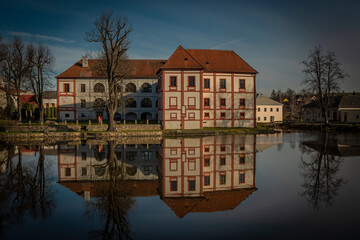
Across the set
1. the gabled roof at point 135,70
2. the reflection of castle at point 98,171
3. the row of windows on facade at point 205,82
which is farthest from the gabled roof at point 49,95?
the reflection of castle at point 98,171

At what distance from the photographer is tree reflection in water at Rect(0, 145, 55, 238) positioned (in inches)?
274

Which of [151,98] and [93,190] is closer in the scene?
[93,190]

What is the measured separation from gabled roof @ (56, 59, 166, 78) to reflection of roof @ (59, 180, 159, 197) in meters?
33.9

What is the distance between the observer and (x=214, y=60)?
1458 inches

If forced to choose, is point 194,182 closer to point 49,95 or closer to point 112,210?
point 112,210

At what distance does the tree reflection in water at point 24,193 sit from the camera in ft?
22.9

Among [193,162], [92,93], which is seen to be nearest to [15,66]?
[92,93]

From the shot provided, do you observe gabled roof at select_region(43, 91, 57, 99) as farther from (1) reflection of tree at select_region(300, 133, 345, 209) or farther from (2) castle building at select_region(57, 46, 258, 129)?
(1) reflection of tree at select_region(300, 133, 345, 209)

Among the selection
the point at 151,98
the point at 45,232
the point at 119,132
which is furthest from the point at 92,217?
the point at 151,98

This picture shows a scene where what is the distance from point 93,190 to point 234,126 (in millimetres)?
29546

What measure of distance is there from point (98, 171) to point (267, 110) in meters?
46.6

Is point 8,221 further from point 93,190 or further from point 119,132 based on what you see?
point 119,132

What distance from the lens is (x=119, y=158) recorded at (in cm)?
1505

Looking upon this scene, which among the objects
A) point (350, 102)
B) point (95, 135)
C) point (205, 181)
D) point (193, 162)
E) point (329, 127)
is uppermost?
point (350, 102)
